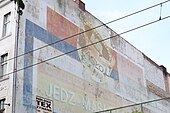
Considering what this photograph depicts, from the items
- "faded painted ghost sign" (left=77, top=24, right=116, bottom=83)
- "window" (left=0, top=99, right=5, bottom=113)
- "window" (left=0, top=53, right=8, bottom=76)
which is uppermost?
"faded painted ghost sign" (left=77, top=24, right=116, bottom=83)

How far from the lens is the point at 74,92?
900 inches

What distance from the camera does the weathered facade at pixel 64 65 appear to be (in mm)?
19297

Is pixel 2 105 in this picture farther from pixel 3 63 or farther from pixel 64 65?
pixel 64 65

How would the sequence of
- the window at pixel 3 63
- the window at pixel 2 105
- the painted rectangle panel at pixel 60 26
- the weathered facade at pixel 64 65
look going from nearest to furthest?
the window at pixel 2 105 < the weathered facade at pixel 64 65 < the window at pixel 3 63 < the painted rectangle panel at pixel 60 26

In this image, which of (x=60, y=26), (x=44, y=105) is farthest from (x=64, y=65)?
(x=44, y=105)

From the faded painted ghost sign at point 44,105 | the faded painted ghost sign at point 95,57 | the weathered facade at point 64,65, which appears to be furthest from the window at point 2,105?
the faded painted ghost sign at point 95,57

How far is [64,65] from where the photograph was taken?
74.6ft

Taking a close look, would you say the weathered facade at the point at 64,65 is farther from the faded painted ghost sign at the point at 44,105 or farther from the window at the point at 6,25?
the window at the point at 6,25

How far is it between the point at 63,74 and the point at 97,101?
4070 millimetres

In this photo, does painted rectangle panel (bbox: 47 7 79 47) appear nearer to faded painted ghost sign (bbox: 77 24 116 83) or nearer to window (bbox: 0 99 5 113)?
faded painted ghost sign (bbox: 77 24 116 83)

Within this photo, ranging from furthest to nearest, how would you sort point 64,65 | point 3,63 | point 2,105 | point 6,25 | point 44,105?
point 64,65 → point 6,25 → point 44,105 → point 3,63 → point 2,105

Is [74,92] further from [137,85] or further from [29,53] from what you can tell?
[137,85]

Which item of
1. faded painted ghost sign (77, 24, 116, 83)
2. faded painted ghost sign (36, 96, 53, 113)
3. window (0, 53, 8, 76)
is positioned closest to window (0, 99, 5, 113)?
window (0, 53, 8, 76)

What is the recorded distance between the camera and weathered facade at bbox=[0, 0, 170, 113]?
19.3 meters
